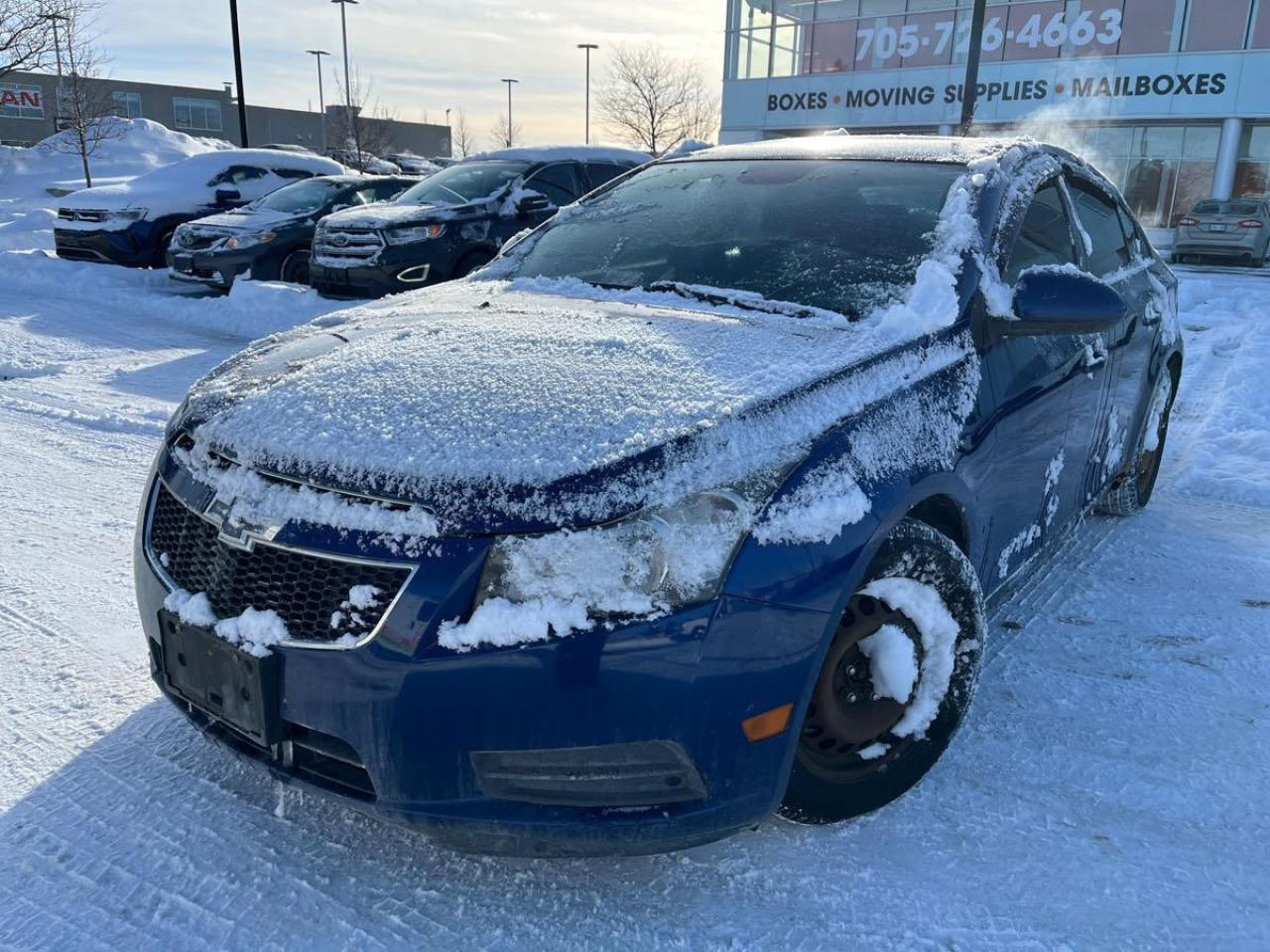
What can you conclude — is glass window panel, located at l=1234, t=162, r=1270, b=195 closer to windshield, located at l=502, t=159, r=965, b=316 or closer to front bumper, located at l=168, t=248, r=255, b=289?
front bumper, located at l=168, t=248, r=255, b=289

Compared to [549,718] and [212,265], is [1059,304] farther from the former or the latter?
[212,265]

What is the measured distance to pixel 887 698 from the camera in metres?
2.36

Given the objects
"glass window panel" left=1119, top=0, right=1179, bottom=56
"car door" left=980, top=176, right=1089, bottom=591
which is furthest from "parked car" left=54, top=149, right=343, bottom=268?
"glass window panel" left=1119, top=0, right=1179, bottom=56

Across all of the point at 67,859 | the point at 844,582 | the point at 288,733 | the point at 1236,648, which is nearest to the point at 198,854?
the point at 67,859

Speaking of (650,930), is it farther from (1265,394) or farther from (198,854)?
(1265,394)

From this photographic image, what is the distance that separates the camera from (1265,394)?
21.6ft

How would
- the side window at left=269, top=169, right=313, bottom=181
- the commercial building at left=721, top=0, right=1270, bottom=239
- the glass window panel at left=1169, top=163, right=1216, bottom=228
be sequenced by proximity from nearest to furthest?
the side window at left=269, top=169, right=313, bottom=181
the commercial building at left=721, top=0, right=1270, bottom=239
the glass window panel at left=1169, top=163, right=1216, bottom=228

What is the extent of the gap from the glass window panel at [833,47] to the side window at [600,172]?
921 inches

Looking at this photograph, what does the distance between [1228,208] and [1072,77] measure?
8360 mm

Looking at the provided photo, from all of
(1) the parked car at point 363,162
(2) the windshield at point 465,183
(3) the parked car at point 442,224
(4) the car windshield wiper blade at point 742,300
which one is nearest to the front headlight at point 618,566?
(4) the car windshield wiper blade at point 742,300

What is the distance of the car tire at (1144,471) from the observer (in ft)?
14.5

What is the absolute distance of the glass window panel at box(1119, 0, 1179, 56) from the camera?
2592 cm

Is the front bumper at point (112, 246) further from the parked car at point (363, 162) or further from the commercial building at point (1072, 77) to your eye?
the commercial building at point (1072, 77)

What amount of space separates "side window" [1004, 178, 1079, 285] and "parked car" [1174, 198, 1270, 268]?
20.3m
